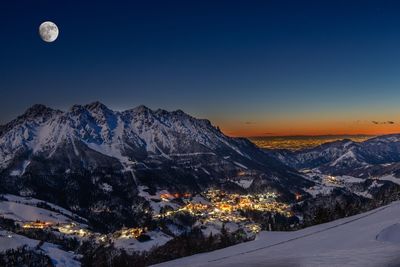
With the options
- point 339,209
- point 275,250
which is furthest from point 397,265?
Result: point 339,209

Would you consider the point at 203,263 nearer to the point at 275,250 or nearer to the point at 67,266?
the point at 275,250

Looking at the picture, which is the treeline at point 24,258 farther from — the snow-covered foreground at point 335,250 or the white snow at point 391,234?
the white snow at point 391,234

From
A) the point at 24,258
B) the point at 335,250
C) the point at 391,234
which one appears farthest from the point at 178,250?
the point at 335,250

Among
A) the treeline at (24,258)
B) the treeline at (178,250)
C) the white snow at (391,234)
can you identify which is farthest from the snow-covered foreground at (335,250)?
the treeline at (24,258)

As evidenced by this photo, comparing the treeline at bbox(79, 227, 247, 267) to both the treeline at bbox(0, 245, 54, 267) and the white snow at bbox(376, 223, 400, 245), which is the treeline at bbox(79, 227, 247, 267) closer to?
the treeline at bbox(0, 245, 54, 267)

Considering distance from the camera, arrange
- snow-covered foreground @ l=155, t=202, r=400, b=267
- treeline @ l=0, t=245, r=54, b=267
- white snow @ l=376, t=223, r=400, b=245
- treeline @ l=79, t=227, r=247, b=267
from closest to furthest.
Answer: snow-covered foreground @ l=155, t=202, r=400, b=267 → white snow @ l=376, t=223, r=400, b=245 → treeline @ l=79, t=227, r=247, b=267 → treeline @ l=0, t=245, r=54, b=267

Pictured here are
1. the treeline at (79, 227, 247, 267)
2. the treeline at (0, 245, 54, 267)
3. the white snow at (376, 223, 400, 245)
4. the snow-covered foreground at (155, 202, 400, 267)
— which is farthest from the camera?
the treeline at (0, 245, 54, 267)

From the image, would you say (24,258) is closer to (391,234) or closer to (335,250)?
(391,234)

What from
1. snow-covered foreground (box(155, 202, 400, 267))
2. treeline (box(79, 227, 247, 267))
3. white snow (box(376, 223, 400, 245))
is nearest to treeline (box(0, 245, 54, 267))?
treeline (box(79, 227, 247, 267))
